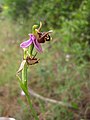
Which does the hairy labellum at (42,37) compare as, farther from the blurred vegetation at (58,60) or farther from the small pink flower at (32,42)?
the blurred vegetation at (58,60)

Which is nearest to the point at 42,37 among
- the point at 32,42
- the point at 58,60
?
the point at 32,42

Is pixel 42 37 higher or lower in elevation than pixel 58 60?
higher

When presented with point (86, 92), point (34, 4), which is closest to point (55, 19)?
point (34, 4)

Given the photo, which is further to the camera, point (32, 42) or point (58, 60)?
point (58, 60)

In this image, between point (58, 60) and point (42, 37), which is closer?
point (42, 37)

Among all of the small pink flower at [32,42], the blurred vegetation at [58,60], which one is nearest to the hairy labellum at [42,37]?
the small pink flower at [32,42]

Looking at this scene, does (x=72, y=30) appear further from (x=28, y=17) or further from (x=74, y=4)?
(x=28, y=17)

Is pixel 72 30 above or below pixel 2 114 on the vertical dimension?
above

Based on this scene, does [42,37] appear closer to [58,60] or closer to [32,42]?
[32,42]
